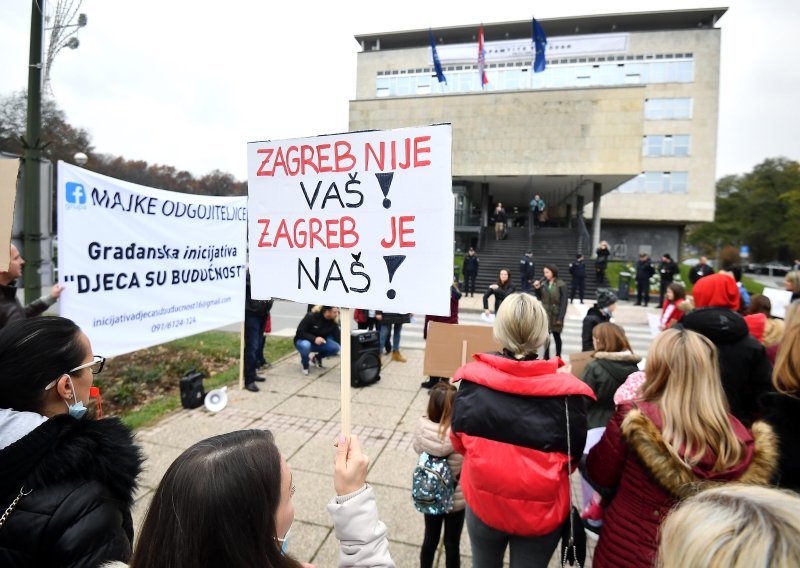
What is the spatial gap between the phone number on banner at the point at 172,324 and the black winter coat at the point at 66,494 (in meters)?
3.88

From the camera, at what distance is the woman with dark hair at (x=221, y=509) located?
952mm

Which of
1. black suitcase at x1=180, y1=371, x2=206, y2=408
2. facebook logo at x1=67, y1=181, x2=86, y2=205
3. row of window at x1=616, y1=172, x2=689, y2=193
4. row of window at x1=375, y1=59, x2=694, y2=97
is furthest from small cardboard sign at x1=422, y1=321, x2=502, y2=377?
row of window at x1=616, y1=172, x2=689, y2=193

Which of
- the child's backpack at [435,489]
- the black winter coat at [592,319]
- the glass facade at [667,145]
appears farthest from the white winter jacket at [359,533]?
the glass facade at [667,145]

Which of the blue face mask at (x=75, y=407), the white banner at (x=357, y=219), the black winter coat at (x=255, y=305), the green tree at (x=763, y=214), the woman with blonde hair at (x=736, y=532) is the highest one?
the green tree at (x=763, y=214)

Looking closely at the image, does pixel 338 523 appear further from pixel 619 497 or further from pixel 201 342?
pixel 201 342

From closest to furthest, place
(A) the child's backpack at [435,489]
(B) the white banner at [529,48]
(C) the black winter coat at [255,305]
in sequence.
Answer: (A) the child's backpack at [435,489], (C) the black winter coat at [255,305], (B) the white banner at [529,48]

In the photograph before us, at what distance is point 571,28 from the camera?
41969 mm

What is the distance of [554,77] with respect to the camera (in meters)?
41.1

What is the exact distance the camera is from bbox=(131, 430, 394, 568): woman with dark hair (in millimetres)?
952

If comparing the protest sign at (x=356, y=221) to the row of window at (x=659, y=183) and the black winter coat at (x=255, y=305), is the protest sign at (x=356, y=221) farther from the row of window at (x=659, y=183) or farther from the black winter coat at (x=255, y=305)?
the row of window at (x=659, y=183)

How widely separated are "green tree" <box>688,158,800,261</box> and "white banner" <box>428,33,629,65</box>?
2446 centimetres

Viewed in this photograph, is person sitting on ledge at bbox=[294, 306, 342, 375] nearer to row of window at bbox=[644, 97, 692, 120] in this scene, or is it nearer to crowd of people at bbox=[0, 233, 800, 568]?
crowd of people at bbox=[0, 233, 800, 568]

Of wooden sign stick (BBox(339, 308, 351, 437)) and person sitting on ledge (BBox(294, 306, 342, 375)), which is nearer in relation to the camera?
wooden sign stick (BBox(339, 308, 351, 437))

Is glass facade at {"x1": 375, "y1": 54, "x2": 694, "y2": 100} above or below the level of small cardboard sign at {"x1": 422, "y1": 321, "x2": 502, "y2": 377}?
above
